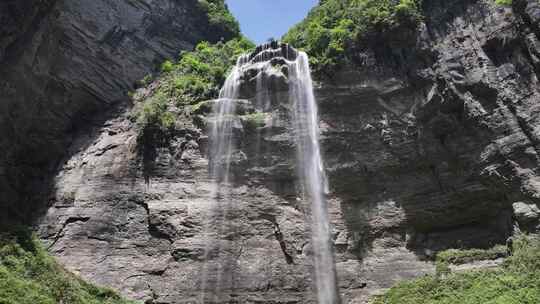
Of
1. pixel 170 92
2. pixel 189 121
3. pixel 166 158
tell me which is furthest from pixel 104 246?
pixel 170 92

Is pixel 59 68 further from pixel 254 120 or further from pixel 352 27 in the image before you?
pixel 352 27

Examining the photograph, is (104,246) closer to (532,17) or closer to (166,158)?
(166,158)

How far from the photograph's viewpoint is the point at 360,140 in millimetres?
17266

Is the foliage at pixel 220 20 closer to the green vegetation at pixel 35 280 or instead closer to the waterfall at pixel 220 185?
the waterfall at pixel 220 185

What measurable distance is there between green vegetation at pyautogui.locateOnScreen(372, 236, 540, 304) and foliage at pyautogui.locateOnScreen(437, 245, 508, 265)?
1.64 feet

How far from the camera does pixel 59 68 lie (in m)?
19.6

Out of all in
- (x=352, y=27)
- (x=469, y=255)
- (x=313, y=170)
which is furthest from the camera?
(x=352, y=27)

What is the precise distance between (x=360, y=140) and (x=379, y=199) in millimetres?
2353

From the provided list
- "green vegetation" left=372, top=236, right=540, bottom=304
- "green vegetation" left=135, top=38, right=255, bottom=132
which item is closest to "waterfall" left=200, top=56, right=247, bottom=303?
"green vegetation" left=135, top=38, right=255, bottom=132

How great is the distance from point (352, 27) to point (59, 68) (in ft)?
41.3

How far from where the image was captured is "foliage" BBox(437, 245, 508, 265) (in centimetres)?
1416

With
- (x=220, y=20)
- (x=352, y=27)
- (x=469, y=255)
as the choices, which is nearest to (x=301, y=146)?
(x=352, y=27)

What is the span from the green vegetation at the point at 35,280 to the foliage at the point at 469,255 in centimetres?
987

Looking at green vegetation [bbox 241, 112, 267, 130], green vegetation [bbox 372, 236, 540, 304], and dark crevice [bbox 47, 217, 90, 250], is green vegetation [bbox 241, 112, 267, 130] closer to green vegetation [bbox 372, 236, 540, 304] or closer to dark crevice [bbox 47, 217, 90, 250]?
dark crevice [bbox 47, 217, 90, 250]
